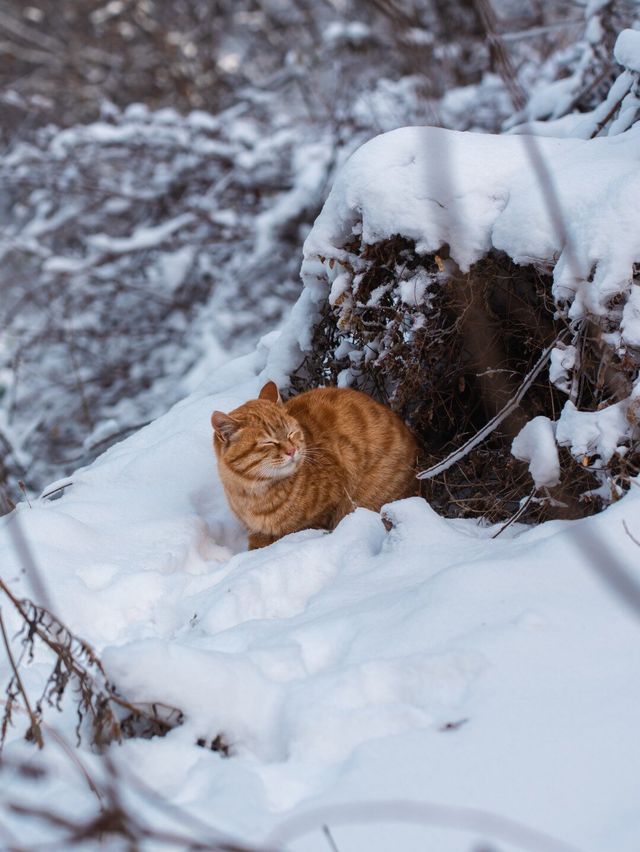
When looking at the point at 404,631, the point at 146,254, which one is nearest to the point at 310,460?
the point at 404,631

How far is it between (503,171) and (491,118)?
498 centimetres

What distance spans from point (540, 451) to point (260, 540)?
1.33 m

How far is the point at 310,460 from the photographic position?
3629 millimetres

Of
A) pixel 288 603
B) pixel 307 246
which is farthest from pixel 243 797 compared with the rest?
pixel 307 246

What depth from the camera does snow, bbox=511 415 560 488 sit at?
269 centimetres

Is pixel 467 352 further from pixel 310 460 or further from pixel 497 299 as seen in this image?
pixel 310 460

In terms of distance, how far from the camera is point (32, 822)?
168 centimetres

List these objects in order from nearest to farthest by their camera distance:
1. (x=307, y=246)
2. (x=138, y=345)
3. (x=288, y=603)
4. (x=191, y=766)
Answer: (x=191, y=766) < (x=288, y=603) < (x=307, y=246) < (x=138, y=345)

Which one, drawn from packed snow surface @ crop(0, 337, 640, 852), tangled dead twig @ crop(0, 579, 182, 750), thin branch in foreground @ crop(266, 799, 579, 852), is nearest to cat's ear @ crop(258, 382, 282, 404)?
packed snow surface @ crop(0, 337, 640, 852)

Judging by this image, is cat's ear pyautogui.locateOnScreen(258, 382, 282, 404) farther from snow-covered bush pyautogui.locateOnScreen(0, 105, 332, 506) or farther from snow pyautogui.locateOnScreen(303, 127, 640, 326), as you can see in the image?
snow-covered bush pyautogui.locateOnScreen(0, 105, 332, 506)

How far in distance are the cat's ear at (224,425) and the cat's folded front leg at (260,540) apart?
1.45ft

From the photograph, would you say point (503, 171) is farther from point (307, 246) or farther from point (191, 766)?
point (191, 766)

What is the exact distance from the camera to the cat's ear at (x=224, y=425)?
3.54m

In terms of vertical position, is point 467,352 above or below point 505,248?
below
